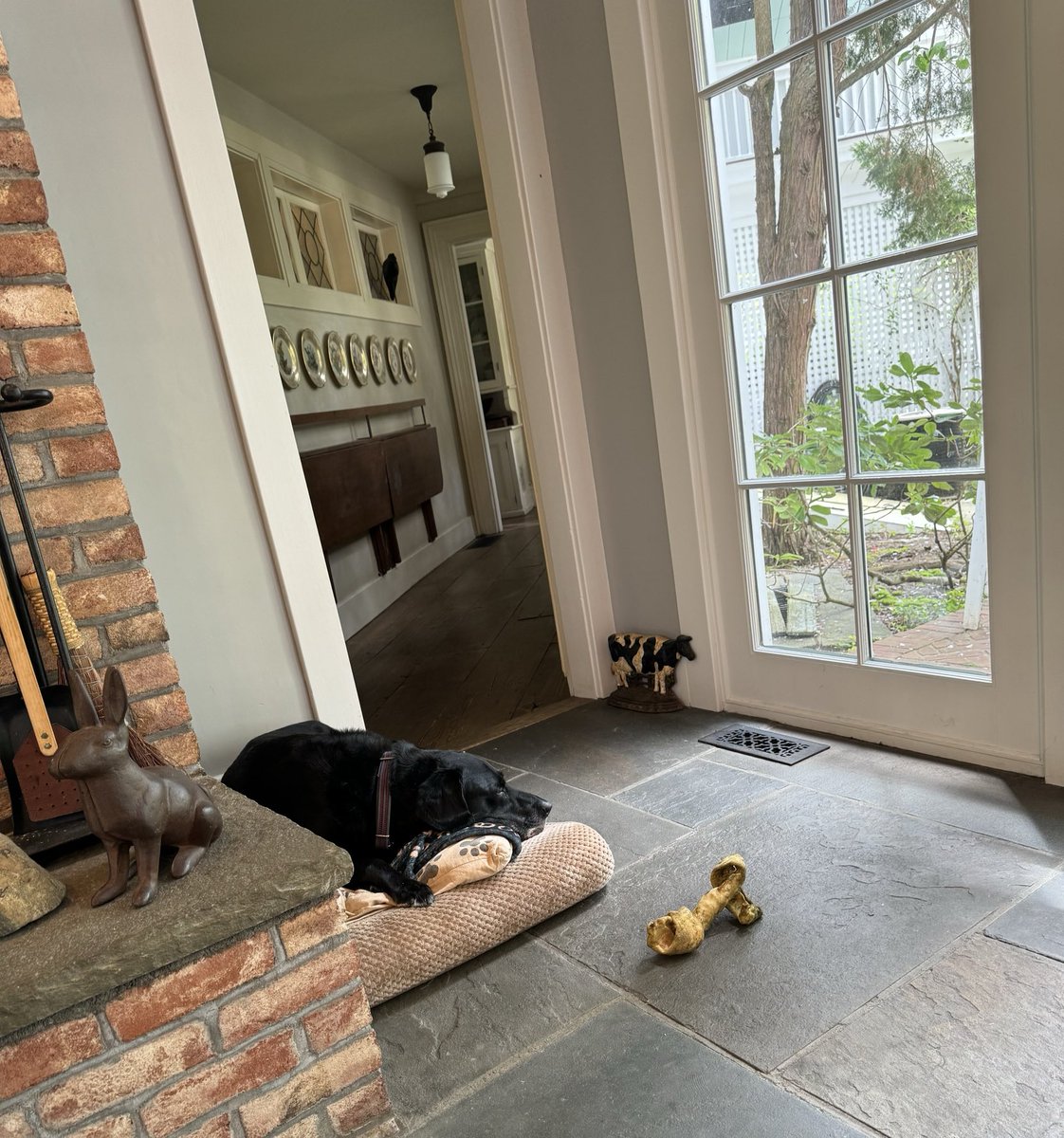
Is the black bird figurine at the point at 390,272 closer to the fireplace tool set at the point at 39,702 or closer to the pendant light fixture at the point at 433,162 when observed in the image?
the pendant light fixture at the point at 433,162

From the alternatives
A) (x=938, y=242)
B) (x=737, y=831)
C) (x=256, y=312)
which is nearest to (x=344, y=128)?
(x=256, y=312)

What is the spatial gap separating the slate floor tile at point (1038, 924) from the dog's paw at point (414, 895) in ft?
3.18

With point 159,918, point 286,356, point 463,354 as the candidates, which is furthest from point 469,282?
point 159,918

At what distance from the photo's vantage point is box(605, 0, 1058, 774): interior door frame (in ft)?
5.57

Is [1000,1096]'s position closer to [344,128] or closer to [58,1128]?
[58,1128]

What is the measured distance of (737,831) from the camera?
6.12ft

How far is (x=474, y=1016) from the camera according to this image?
1.45m

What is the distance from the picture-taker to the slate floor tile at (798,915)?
135 cm

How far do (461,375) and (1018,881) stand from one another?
5.73 metres

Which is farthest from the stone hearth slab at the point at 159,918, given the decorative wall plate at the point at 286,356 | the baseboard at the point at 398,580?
the decorative wall plate at the point at 286,356

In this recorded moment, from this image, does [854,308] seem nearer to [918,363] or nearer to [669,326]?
[918,363]

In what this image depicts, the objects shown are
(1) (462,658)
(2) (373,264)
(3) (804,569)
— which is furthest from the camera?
(2) (373,264)

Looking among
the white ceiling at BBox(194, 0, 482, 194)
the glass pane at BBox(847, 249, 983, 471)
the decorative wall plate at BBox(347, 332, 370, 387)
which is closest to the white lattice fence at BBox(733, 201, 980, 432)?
the glass pane at BBox(847, 249, 983, 471)

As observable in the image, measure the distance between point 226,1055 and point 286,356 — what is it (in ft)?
11.2
